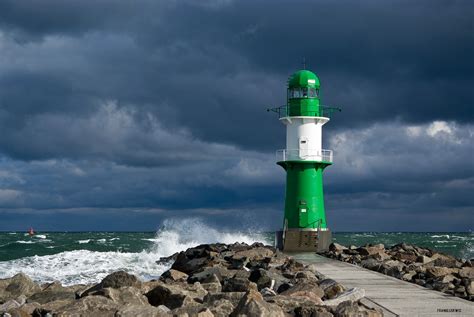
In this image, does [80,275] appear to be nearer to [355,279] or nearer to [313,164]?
[313,164]

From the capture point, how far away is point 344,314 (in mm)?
6844

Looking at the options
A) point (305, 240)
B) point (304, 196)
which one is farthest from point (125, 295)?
point (304, 196)

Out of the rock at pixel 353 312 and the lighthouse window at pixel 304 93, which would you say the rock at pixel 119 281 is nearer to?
the rock at pixel 353 312

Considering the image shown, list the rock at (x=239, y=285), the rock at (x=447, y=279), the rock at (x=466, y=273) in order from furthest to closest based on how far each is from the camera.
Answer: the rock at (x=466, y=273)
the rock at (x=447, y=279)
the rock at (x=239, y=285)

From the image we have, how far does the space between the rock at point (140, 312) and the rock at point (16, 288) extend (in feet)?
11.0

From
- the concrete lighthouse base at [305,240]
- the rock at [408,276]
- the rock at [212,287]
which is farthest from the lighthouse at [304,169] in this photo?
the rock at [212,287]

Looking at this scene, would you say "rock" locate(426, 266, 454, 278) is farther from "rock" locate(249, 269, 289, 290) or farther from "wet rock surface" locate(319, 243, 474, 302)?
"rock" locate(249, 269, 289, 290)

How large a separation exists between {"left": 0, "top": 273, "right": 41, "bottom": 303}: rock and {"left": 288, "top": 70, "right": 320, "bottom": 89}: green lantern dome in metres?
11.4

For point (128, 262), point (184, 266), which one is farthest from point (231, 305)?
point (128, 262)

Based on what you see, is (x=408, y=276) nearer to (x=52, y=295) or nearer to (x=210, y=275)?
(x=210, y=275)

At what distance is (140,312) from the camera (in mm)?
6848

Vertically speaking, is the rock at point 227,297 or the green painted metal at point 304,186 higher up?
the green painted metal at point 304,186

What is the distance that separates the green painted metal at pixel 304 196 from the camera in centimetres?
1948

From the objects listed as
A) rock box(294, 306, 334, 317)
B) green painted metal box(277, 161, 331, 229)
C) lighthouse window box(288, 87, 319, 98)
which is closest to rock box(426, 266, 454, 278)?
rock box(294, 306, 334, 317)
